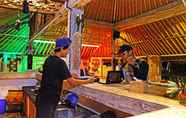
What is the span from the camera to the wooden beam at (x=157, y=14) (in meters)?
4.22

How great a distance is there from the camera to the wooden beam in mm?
4223

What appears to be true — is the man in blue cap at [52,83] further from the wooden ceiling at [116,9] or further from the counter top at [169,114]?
the wooden ceiling at [116,9]

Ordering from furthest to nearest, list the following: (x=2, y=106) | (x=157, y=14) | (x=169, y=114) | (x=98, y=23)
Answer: (x=98, y=23) → (x=2, y=106) → (x=157, y=14) → (x=169, y=114)

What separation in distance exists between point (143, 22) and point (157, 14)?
534mm

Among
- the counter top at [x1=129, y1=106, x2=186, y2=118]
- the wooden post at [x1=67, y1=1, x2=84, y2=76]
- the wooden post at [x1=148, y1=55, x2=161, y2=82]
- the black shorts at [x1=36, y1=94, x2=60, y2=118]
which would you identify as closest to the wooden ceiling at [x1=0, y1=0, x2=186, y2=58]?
the wooden post at [x1=148, y1=55, x2=161, y2=82]

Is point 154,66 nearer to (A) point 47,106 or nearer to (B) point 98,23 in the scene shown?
(B) point 98,23

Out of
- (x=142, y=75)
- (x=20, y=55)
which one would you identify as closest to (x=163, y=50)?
(x=142, y=75)

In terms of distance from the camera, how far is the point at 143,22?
5352 mm

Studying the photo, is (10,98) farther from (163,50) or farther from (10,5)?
(163,50)

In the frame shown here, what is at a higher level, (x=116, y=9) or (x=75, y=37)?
(x=116, y=9)

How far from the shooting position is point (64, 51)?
245cm

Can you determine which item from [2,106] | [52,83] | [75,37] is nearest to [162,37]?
[75,37]

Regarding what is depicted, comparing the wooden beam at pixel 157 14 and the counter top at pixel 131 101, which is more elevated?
the wooden beam at pixel 157 14

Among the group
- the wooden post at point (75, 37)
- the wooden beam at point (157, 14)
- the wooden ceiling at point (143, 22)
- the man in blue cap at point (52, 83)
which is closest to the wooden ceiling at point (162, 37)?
the wooden ceiling at point (143, 22)
